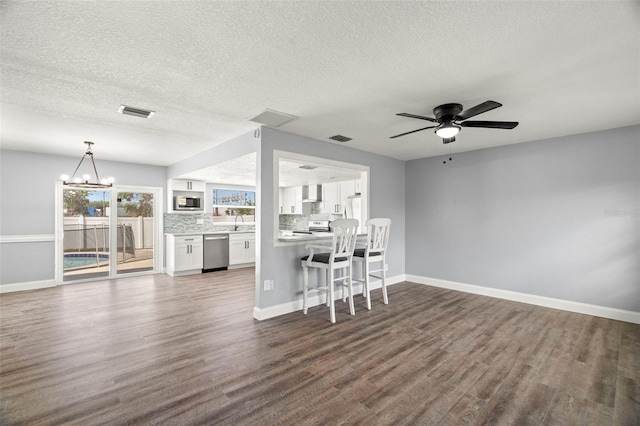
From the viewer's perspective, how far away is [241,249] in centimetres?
741

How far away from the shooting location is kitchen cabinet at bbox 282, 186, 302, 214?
8758 mm

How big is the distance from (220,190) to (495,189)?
257 inches

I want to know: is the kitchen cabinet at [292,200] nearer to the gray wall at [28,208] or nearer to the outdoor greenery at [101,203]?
the outdoor greenery at [101,203]

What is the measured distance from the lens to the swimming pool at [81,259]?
5.82m

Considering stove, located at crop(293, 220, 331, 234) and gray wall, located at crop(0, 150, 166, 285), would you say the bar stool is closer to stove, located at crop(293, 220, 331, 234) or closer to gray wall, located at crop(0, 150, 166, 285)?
stove, located at crop(293, 220, 331, 234)

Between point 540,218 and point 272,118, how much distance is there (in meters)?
4.11

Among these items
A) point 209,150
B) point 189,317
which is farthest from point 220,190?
point 189,317

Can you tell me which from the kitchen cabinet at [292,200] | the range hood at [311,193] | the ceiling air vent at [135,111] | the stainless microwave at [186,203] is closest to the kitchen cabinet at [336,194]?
the range hood at [311,193]

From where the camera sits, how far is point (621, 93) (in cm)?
281

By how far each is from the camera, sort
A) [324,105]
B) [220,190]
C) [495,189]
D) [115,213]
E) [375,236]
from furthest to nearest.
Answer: [220,190], [115,213], [495,189], [375,236], [324,105]

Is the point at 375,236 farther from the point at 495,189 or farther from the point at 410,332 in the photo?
the point at 495,189

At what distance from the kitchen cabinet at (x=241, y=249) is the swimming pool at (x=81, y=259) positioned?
2.53 meters

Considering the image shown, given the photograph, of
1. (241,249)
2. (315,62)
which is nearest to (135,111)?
(315,62)

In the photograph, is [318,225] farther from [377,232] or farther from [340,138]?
[340,138]
